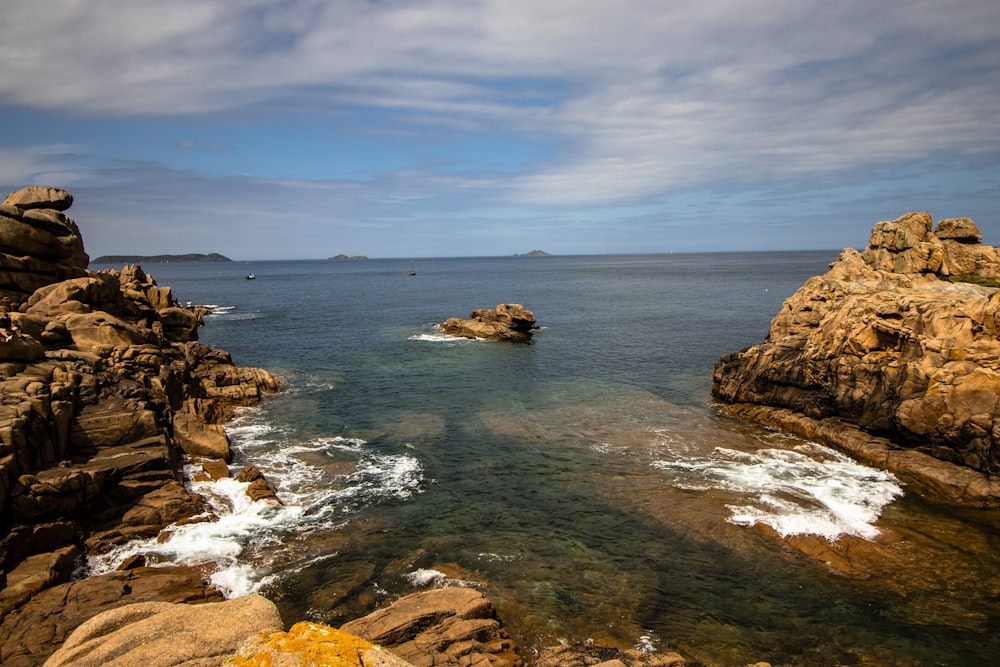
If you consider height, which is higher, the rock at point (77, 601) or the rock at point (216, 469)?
the rock at point (216, 469)

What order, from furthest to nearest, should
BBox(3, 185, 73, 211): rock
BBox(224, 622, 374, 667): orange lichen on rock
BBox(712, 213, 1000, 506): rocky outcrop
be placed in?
BBox(3, 185, 73, 211): rock < BBox(712, 213, 1000, 506): rocky outcrop < BBox(224, 622, 374, 667): orange lichen on rock

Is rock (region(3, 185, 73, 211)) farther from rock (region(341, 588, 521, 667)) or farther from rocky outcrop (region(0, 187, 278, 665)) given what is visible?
rock (region(341, 588, 521, 667))

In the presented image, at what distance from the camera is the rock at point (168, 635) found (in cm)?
820

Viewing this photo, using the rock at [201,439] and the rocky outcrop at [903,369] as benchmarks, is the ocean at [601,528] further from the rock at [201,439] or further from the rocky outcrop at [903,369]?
the rocky outcrop at [903,369]

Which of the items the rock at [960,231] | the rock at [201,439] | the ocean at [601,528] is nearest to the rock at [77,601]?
the ocean at [601,528]

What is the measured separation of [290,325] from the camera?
89812 mm

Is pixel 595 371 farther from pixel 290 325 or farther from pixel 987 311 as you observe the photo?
pixel 290 325

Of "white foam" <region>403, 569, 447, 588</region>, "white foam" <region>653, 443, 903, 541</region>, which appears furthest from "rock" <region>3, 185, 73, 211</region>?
"white foam" <region>653, 443, 903, 541</region>

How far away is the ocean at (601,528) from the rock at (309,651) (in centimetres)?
1102

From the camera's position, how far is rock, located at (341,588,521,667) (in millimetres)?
14266

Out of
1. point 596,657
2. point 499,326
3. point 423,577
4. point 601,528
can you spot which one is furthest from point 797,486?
point 499,326

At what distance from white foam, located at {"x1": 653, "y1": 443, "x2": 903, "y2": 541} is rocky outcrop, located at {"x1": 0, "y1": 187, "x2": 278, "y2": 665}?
22.9 metres

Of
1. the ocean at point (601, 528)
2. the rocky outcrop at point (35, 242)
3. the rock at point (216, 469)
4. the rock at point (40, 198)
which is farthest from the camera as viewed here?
the rock at point (40, 198)

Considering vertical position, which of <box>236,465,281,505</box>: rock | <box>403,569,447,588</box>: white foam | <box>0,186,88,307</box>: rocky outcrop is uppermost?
<box>0,186,88,307</box>: rocky outcrop
